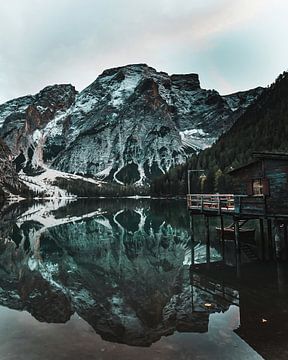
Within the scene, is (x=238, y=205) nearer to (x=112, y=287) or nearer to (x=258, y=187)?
(x=258, y=187)

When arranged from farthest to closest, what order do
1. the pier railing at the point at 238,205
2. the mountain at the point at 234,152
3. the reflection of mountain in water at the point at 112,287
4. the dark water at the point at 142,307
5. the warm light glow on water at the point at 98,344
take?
1. the mountain at the point at 234,152
2. the pier railing at the point at 238,205
3. the reflection of mountain in water at the point at 112,287
4. the dark water at the point at 142,307
5. the warm light glow on water at the point at 98,344

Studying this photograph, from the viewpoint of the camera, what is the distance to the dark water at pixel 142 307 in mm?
13047

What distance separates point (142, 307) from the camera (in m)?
18.2

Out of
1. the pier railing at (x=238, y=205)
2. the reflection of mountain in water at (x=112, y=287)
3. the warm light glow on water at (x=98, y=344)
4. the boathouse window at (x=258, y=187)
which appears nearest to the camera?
the warm light glow on water at (x=98, y=344)

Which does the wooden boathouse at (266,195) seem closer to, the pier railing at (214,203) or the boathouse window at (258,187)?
the boathouse window at (258,187)

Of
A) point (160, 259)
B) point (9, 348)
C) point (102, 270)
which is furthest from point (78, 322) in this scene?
point (160, 259)

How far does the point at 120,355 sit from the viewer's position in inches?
493

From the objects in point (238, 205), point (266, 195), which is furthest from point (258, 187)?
point (238, 205)

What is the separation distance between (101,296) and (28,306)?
13.2ft

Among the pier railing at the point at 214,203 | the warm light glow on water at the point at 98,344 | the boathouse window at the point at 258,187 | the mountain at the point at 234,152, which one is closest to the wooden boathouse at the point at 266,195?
the boathouse window at the point at 258,187

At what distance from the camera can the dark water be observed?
13.0 metres

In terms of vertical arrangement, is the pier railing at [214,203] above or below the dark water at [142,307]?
above

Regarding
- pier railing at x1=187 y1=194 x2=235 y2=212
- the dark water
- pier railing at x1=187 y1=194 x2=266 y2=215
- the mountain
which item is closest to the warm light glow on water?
the dark water

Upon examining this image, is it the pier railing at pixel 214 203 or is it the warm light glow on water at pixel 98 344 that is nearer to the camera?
the warm light glow on water at pixel 98 344
